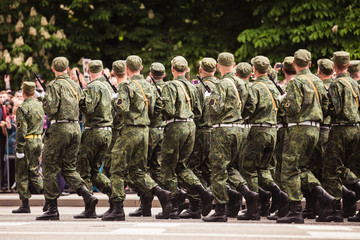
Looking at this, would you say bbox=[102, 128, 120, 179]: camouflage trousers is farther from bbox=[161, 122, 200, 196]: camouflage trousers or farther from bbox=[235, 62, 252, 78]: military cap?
bbox=[235, 62, 252, 78]: military cap

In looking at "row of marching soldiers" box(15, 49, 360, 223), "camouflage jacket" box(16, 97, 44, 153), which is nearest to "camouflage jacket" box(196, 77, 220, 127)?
"row of marching soldiers" box(15, 49, 360, 223)

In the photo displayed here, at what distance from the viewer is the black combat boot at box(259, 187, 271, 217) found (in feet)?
52.5

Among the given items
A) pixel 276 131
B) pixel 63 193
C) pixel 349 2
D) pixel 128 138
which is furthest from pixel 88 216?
pixel 349 2

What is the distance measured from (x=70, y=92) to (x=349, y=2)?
12964 millimetres

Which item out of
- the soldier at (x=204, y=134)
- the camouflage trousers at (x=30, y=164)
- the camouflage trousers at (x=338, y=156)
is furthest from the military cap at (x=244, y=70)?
the camouflage trousers at (x=30, y=164)

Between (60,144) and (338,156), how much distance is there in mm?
4190

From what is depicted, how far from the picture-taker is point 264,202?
16.1 m

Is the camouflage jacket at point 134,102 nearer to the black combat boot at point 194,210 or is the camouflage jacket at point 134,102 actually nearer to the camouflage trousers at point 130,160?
the camouflage trousers at point 130,160

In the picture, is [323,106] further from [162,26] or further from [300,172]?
[162,26]

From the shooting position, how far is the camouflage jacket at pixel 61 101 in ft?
50.5

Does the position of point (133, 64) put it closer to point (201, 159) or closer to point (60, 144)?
point (60, 144)

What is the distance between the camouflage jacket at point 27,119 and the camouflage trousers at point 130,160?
9.52 ft

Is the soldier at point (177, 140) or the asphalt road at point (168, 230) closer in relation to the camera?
the asphalt road at point (168, 230)

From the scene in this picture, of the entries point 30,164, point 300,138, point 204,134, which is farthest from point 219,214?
point 30,164
